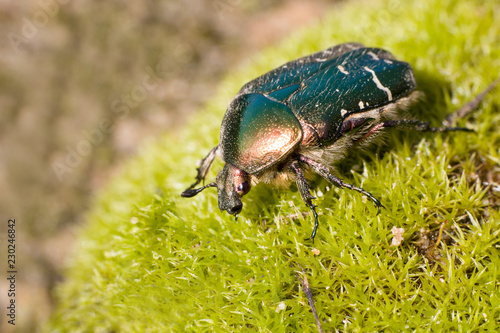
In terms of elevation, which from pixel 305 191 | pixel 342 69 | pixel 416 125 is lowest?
pixel 305 191

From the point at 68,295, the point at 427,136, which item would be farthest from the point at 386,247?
the point at 68,295

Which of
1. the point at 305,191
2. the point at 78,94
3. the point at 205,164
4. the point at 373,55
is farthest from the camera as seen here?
the point at 78,94

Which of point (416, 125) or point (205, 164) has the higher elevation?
point (205, 164)

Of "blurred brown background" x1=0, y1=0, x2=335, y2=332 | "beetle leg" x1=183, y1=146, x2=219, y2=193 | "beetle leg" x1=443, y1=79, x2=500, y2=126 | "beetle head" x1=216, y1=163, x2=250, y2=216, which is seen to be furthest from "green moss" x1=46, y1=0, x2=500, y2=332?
"blurred brown background" x1=0, y1=0, x2=335, y2=332

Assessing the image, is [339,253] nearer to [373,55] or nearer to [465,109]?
[373,55]

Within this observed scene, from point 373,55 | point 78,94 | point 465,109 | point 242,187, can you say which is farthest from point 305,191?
point 78,94

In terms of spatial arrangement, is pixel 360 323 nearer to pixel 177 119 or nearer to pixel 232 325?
pixel 232 325
